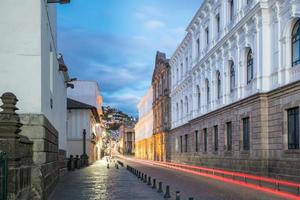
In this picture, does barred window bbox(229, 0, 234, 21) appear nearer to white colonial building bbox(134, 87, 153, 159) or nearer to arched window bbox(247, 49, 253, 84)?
arched window bbox(247, 49, 253, 84)

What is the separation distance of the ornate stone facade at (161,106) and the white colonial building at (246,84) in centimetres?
2076

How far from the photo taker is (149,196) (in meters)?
17.3

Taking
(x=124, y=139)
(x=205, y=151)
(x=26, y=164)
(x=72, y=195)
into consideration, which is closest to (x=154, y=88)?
(x=205, y=151)

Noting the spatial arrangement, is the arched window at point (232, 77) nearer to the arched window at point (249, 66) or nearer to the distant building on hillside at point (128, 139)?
the arched window at point (249, 66)

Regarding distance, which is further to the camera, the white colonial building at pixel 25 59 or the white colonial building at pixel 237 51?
the white colonial building at pixel 237 51

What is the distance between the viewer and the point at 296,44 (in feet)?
82.8

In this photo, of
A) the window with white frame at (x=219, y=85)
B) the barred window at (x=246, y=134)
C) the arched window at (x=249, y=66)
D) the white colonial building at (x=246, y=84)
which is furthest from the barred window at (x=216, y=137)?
the arched window at (x=249, y=66)

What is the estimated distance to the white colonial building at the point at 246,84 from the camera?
25.5 m

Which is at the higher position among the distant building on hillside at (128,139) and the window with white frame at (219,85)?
the window with white frame at (219,85)

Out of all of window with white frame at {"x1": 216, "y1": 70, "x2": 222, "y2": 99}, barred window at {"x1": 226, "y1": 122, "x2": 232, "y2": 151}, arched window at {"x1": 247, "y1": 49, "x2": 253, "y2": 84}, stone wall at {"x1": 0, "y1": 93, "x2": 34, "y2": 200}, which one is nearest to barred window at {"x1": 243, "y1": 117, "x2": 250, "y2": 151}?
arched window at {"x1": 247, "y1": 49, "x2": 253, "y2": 84}

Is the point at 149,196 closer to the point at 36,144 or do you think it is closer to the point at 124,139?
the point at 36,144

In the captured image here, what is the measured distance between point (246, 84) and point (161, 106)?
1742 inches

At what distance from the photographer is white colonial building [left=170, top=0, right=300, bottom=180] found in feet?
83.6

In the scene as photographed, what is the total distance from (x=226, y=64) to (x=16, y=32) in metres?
24.7
